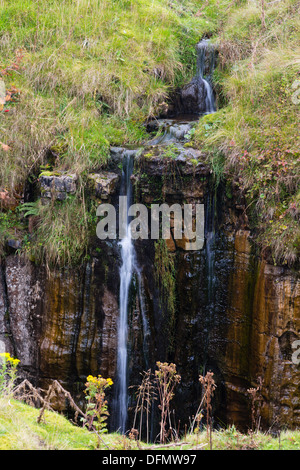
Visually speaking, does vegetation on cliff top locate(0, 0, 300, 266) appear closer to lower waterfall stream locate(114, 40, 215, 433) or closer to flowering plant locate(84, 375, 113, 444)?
lower waterfall stream locate(114, 40, 215, 433)

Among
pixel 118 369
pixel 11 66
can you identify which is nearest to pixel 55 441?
pixel 118 369

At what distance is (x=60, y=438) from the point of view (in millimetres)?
2865

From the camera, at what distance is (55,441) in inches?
108

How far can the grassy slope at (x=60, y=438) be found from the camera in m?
2.59

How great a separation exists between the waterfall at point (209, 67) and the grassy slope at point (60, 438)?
5718 mm

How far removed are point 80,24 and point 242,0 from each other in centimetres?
384

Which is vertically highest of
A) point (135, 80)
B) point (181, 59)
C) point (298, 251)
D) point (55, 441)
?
point (181, 59)

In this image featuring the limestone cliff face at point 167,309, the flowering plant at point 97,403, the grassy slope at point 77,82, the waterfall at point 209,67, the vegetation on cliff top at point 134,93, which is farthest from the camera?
the waterfall at point 209,67

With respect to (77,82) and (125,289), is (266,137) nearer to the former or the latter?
(125,289)

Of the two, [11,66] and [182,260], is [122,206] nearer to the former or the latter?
[182,260]

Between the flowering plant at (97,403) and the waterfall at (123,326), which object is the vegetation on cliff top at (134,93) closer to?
the waterfall at (123,326)

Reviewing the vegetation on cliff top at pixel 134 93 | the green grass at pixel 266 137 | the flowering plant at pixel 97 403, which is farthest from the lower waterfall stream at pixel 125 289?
the flowering plant at pixel 97 403

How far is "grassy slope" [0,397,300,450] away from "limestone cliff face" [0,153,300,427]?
204 cm

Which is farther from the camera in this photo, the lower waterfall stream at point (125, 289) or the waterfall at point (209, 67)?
the waterfall at point (209, 67)
